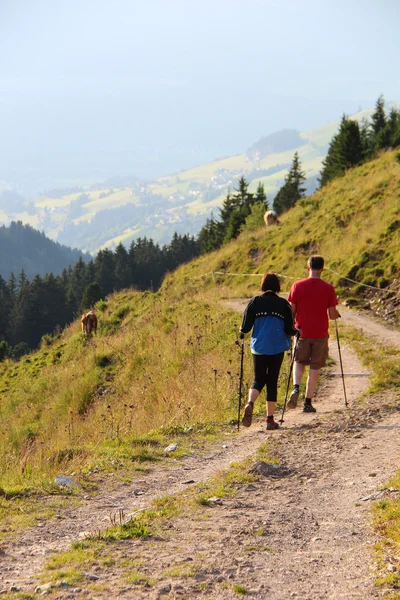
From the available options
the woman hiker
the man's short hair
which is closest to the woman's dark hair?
the woman hiker

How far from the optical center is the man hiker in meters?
9.92

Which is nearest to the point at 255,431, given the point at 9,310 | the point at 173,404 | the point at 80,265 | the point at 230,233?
the point at 173,404

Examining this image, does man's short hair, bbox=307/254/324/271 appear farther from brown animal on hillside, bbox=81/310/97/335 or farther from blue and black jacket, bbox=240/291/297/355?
brown animal on hillside, bbox=81/310/97/335

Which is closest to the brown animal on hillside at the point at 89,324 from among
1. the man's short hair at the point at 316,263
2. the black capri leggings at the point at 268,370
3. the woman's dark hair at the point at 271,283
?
the man's short hair at the point at 316,263

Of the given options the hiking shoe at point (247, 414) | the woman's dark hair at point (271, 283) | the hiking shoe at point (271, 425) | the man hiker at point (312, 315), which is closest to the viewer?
the hiking shoe at point (247, 414)

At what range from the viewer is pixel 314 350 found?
1007 cm

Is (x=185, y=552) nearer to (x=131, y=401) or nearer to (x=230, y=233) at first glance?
(x=131, y=401)

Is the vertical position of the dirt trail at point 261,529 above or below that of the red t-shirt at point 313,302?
below

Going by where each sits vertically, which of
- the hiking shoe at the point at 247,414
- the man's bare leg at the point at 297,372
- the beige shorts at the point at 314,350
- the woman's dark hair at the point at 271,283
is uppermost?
the woman's dark hair at the point at 271,283

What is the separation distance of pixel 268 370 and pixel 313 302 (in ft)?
4.49

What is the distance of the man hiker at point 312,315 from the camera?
9922 mm

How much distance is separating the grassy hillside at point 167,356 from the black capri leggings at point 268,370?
1095 mm

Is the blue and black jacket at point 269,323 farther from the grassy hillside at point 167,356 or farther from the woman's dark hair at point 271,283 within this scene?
the grassy hillside at point 167,356

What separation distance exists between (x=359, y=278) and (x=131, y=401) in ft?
31.6
